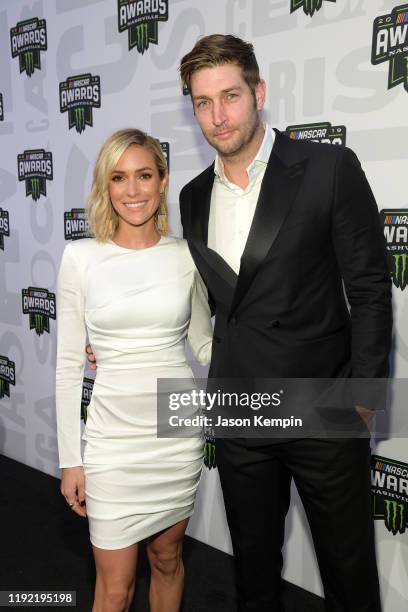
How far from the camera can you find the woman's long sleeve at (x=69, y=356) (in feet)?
6.28

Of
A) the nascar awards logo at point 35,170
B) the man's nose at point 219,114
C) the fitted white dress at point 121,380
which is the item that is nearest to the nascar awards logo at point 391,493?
the fitted white dress at point 121,380

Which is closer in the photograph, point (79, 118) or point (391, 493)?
point (391, 493)

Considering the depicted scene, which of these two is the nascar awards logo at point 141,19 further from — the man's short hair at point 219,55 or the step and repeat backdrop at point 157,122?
the man's short hair at point 219,55

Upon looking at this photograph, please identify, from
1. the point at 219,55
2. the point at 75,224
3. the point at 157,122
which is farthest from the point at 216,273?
the point at 75,224

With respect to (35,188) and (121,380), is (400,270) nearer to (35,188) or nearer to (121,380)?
(121,380)

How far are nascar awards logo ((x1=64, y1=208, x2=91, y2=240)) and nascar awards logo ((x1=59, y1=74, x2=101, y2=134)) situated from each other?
52cm

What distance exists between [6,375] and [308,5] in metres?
3.40

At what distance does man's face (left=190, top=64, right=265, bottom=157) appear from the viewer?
1.78 meters

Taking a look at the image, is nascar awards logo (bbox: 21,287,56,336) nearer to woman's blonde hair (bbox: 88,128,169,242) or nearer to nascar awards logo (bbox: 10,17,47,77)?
nascar awards logo (bbox: 10,17,47,77)

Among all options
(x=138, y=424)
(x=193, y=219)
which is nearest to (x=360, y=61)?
(x=193, y=219)

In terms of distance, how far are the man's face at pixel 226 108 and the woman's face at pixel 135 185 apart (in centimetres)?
26

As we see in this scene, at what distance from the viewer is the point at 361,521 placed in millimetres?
1840

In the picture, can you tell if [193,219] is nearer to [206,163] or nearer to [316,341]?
[316,341]

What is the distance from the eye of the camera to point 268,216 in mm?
1754
